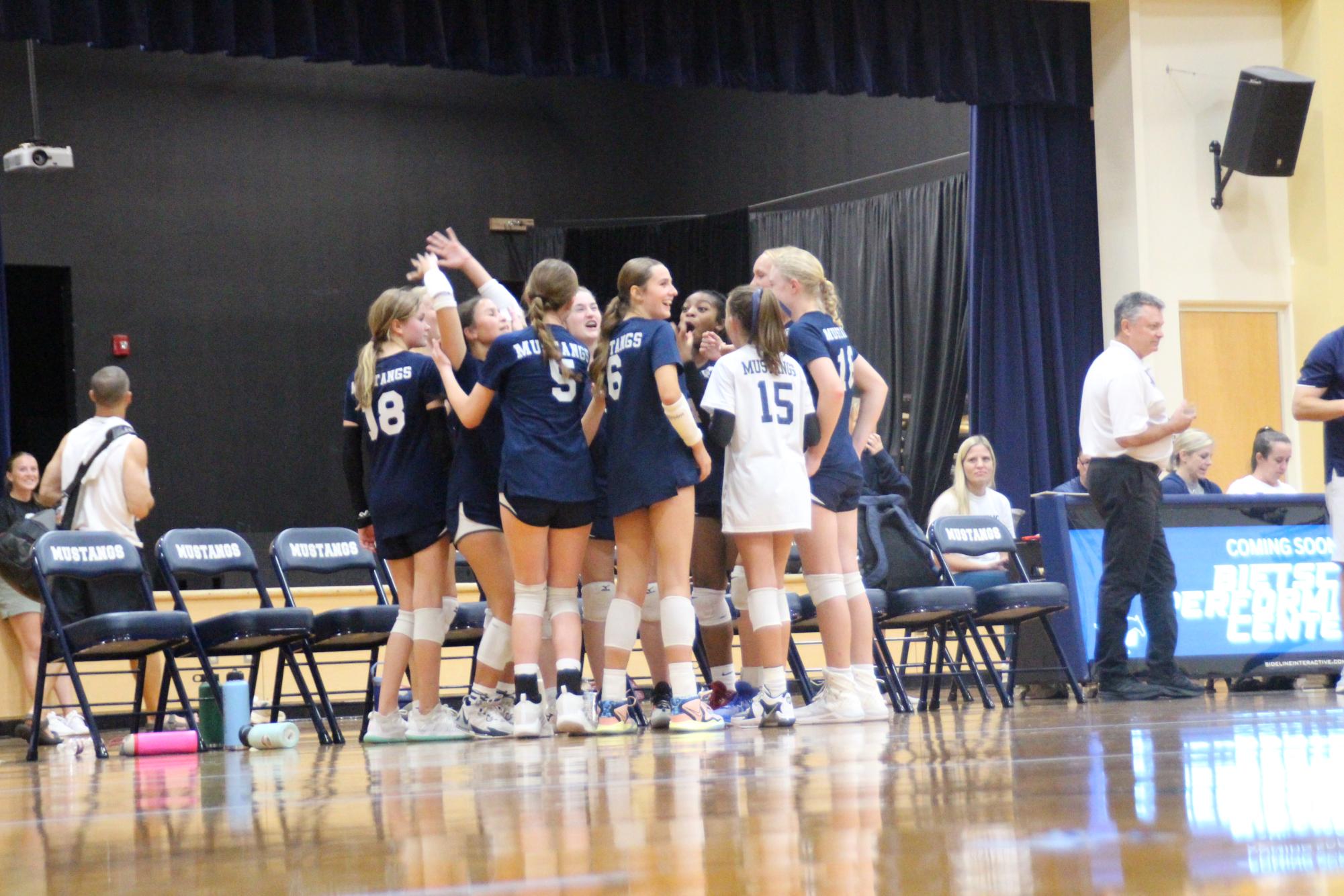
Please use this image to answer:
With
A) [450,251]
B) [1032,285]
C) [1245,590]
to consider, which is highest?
[1032,285]

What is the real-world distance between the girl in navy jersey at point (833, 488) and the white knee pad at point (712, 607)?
355mm

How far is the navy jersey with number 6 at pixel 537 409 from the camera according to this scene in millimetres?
4523

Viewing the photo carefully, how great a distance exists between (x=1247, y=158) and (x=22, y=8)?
648cm

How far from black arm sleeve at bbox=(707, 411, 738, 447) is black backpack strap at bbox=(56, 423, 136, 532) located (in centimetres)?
269

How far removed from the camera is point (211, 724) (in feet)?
17.5

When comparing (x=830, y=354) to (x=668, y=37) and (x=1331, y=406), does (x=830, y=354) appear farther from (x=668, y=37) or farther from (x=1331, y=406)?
(x=668, y=37)

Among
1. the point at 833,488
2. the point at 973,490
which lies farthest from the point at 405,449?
the point at 973,490

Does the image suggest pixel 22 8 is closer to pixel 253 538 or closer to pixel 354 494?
pixel 354 494

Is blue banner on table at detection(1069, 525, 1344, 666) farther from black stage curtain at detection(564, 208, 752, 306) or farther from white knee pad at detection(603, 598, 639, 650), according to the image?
black stage curtain at detection(564, 208, 752, 306)

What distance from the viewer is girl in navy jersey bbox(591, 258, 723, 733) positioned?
4406 mm

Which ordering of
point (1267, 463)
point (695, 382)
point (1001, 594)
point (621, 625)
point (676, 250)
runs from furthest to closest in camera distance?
point (676, 250) → point (1267, 463) → point (1001, 594) → point (695, 382) → point (621, 625)

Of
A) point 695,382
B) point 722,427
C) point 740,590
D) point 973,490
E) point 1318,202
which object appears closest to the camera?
point 722,427

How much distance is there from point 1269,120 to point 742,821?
817 centimetres

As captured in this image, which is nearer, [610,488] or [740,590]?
[610,488]
